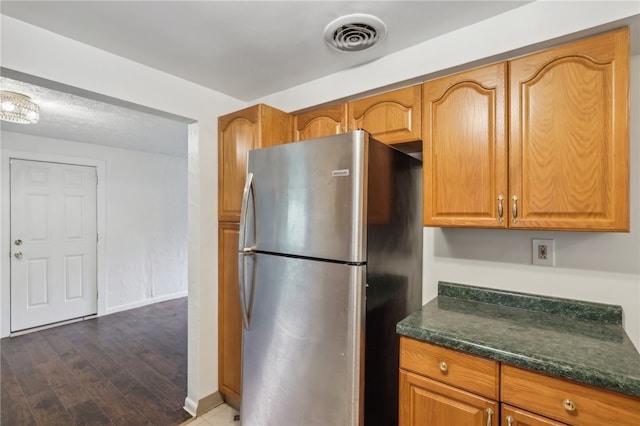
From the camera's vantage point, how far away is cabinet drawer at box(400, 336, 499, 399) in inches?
41.9

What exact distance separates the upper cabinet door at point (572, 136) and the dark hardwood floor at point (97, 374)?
8.09 ft

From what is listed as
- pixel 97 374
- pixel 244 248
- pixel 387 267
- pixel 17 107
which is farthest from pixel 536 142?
pixel 97 374

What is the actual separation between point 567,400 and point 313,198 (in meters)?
1.10

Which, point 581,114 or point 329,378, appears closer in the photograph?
point 581,114

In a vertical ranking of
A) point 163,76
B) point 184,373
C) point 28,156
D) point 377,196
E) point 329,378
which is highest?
point 163,76

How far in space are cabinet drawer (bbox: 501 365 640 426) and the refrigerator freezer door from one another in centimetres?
66

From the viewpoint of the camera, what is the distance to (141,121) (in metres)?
3.04

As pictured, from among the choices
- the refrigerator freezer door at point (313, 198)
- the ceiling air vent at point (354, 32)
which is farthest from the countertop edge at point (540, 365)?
the ceiling air vent at point (354, 32)

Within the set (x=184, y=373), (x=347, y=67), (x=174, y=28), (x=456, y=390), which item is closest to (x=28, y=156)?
(x=184, y=373)

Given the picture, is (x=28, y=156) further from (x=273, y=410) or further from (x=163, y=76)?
(x=273, y=410)

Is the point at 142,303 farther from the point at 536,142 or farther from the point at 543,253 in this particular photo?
the point at 536,142

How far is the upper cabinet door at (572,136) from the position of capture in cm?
110

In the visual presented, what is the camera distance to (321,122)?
1971mm

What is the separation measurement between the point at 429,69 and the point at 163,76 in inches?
63.1
